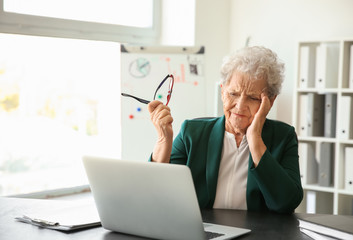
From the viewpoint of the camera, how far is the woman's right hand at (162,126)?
5.19 ft

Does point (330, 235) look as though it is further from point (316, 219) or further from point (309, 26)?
point (309, 26)

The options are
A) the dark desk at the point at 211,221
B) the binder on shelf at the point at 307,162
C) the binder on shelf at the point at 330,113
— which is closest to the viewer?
the dark desk at the point at 211,221

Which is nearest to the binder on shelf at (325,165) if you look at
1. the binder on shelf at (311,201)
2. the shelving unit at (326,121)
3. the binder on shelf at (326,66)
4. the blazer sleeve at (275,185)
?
the shelving unit at (326,121)

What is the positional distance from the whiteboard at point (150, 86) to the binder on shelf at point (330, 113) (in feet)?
2.79

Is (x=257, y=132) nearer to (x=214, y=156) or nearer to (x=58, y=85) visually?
(x=214, y=156)

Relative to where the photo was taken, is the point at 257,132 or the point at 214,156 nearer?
the point at 257,132

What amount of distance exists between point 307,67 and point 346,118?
1.47 feet

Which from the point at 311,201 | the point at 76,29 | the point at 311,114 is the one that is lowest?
the point at 311,201

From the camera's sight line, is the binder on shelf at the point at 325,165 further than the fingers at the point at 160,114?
Yes

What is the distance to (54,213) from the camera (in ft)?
4.93

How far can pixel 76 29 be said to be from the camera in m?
3.46

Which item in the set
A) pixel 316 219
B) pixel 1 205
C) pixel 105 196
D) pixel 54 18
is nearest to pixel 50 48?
pixel 54 18

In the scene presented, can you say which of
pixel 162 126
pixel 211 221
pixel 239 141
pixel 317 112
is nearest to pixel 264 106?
pixel 239 141

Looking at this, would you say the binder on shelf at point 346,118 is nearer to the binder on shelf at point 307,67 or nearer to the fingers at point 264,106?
the binder on shelf at point 307,67
